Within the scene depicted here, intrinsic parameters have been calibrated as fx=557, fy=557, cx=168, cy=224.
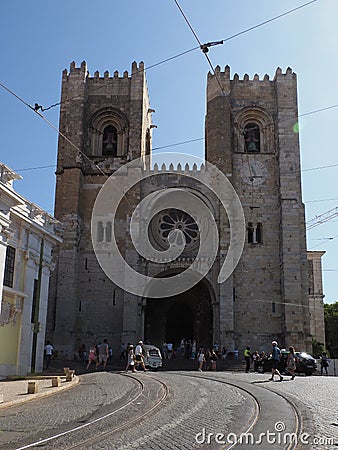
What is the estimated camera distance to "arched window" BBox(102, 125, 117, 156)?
33.0m

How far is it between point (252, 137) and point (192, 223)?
20.8 feet

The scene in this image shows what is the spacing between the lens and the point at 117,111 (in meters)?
Answer: 33.0

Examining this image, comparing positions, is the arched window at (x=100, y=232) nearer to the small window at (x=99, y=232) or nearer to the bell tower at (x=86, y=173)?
the small window at (x=99, y=232)

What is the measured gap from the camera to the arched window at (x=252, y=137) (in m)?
32.5

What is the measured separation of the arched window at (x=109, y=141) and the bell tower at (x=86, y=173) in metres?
0.04

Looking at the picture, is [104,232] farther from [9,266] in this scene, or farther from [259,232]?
[9,266]

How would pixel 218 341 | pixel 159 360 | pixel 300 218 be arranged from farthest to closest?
pixel 300 218
pixel 218 341
pixel 159 360

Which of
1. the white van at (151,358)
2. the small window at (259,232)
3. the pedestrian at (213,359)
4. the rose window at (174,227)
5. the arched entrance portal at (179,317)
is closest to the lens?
the pedestrian at (213,359)

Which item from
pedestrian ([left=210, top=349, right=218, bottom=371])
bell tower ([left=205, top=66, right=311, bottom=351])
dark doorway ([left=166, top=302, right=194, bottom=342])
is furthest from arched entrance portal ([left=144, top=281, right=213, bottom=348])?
pedestrian ([left=210, top=349, right=218, bottom=371])

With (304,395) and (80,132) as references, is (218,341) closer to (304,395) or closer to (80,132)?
(80,132)

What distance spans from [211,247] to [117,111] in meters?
9.99

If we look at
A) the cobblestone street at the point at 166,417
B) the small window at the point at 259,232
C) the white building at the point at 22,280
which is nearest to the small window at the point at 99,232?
the small window at the point at 259,232

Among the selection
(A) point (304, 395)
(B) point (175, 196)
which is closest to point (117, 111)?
(B) point (175, 196)

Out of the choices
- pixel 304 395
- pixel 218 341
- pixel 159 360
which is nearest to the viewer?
pixel 304 395
